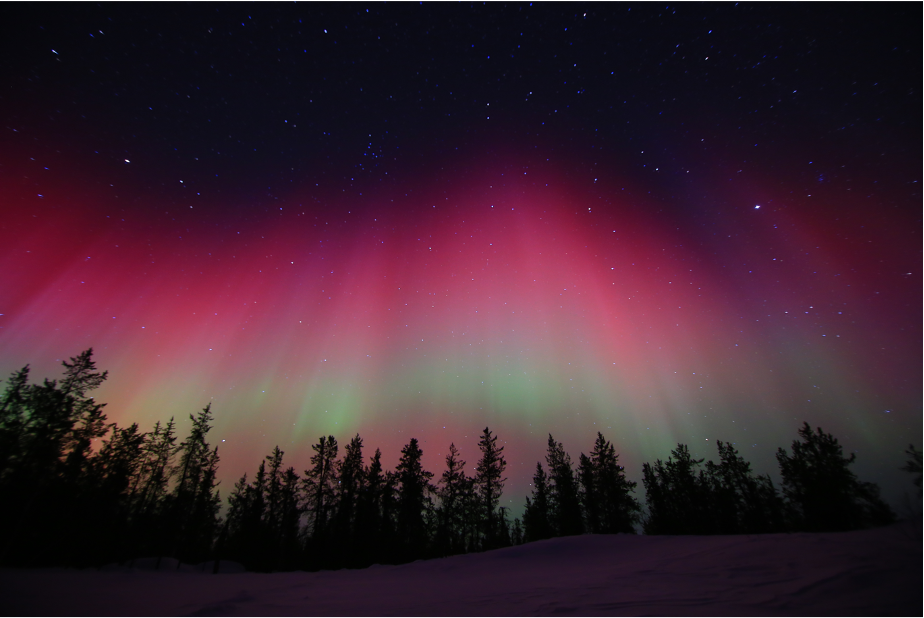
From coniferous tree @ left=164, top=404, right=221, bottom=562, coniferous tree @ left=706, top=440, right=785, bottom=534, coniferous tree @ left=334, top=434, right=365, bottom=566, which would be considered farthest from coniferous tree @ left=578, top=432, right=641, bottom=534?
coniferous tree @ left=164, top=404, right=221, bottom=562

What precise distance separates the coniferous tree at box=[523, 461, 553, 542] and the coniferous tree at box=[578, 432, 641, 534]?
457 cm

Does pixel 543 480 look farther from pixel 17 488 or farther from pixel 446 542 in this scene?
pixel 17 488

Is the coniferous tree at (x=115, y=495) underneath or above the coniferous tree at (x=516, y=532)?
above

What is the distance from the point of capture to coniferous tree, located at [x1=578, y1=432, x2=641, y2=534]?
112 feet

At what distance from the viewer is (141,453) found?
30172 mm

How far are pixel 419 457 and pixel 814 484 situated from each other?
1395 inches

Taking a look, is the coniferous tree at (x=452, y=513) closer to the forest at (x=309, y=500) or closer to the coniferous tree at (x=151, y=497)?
the forest at (x=309, y=500)

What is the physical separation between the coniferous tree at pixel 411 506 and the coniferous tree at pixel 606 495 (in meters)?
19.2

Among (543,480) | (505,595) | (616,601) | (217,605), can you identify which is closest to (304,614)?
(217,605)

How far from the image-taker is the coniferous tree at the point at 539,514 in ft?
120

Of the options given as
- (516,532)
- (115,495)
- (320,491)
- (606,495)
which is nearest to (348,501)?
(320,491)

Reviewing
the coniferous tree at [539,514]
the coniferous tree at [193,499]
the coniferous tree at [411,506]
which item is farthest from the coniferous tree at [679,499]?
the coniferous tree at [193,499]

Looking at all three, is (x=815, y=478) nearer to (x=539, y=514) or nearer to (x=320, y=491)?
(x=539, y=514)

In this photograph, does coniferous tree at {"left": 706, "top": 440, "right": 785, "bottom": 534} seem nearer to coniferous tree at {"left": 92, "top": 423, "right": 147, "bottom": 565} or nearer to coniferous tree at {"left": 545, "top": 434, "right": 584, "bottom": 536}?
coniferous tree at {"left": 545, "top": 434, "right": 584, "bottom": 536}
